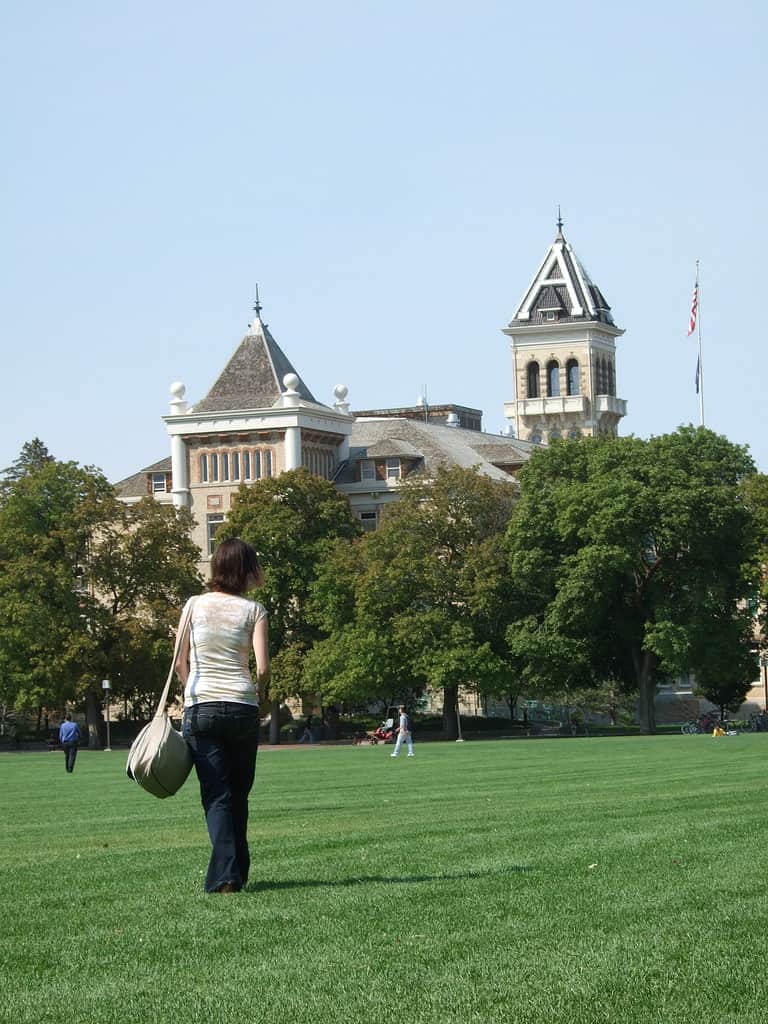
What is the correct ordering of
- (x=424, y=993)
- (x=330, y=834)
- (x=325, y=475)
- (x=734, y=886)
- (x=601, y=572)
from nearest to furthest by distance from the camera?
1. (x=424, y=993)
2. (x=734, y=886)
3. (x=330, y=834)
4. (x=601, y=572)
5. (x=325, y=475)

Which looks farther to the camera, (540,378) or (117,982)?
(540,378)

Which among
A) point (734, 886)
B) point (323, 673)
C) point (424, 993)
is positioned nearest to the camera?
point (424, 993)

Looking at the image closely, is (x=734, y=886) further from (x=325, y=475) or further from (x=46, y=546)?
(x=325, y=475)

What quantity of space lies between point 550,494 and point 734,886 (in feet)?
246

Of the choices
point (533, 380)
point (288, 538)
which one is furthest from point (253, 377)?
point (533, 380)

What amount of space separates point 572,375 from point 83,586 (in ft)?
256

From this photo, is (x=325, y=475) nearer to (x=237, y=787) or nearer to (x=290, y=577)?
(x=290, y=577)

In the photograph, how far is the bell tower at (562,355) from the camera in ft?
525

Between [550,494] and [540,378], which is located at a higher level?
[540,378]

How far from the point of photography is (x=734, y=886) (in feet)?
39.8

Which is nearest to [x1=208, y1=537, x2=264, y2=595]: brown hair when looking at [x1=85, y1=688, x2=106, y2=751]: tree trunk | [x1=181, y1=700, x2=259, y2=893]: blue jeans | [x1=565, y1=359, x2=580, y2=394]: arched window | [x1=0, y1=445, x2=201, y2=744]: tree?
[x1=181, y1=700, x2=259, y2=893]: blue jeans

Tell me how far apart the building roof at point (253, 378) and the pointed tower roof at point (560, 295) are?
→ 41116 mm

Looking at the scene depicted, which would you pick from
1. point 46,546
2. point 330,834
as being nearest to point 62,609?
point 46,546

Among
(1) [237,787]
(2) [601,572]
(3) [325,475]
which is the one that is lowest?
(1) [237,787]
